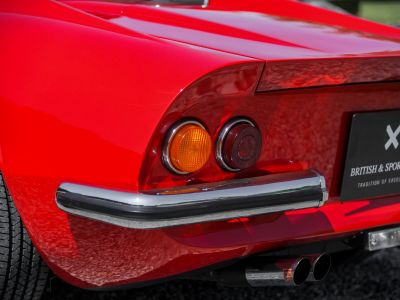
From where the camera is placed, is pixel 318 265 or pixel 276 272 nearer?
pixel 276 272

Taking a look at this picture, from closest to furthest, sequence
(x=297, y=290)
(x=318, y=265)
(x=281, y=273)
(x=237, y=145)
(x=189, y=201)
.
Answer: (x=189, y=201) < (x=237, y=145) < (x=281, y=273) < (x=318, y=265) < (x=297, y=290)

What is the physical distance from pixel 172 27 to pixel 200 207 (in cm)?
67

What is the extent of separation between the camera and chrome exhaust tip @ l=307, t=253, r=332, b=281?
7.90 ft

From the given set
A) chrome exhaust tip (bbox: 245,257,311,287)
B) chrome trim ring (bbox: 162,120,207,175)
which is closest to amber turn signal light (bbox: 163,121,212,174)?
chrome trim ring (bbox: 162,120,207,175)

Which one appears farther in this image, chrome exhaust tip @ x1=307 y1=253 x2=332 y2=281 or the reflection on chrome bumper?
chrome exhaust tip @ x1=307 y1=253 x2=332 y2=281

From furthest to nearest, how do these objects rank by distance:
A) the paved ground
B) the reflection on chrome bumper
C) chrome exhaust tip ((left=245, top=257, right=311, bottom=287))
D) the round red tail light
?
1. the paved ground
2. chrome exhaust tip ((left=245, top=257, right=311, bottom=287))
3. the round red tail light
4. the reflection on chrome bumper

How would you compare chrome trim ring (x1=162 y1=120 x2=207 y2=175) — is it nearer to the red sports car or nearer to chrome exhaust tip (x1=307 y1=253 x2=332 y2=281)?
the red sports car

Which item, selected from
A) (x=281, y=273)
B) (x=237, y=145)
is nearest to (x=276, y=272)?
(x=281, y=273)

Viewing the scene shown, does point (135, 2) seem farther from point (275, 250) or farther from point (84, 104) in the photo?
point (275, 250)

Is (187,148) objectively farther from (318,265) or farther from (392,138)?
(392,138)

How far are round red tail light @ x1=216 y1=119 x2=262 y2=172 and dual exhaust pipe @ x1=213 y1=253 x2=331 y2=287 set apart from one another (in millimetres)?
388

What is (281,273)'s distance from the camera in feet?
7.68

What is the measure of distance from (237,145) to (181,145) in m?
0.18

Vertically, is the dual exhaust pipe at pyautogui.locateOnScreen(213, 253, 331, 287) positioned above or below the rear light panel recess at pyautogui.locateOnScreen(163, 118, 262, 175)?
below
